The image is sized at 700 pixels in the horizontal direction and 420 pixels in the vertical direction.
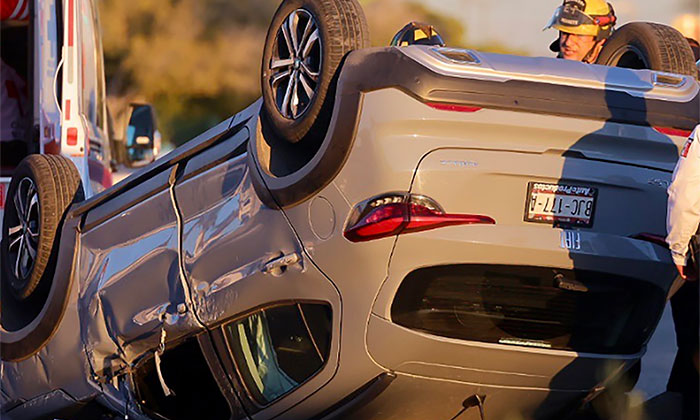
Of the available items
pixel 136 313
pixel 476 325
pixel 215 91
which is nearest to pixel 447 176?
pixel 476 325

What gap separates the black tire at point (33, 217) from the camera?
5.91 m

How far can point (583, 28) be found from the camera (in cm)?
636

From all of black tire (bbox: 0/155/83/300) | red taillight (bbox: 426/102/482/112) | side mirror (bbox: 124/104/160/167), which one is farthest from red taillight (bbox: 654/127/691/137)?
side mirror (bbox: 124/104/160/167)

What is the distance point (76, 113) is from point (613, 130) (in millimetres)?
4311

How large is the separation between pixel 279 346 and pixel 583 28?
2.76 metres

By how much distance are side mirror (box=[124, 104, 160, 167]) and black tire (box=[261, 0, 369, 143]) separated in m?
4.85

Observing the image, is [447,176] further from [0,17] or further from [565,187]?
[0,17]

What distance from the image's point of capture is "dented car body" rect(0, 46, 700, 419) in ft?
13.8

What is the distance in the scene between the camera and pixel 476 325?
175 inches

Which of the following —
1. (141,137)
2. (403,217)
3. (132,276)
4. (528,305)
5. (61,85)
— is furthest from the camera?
(141,137)

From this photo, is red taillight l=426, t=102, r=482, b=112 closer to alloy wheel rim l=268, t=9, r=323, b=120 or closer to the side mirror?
alloy wheel rim l=268, t=9, r=323, b=120

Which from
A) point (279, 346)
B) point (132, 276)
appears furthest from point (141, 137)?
point (279, 346)

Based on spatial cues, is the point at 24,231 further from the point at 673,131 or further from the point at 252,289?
the point at 673,131

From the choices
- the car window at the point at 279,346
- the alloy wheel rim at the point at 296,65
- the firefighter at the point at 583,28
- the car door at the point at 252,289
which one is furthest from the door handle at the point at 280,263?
the firefighter at the point at 583,28
